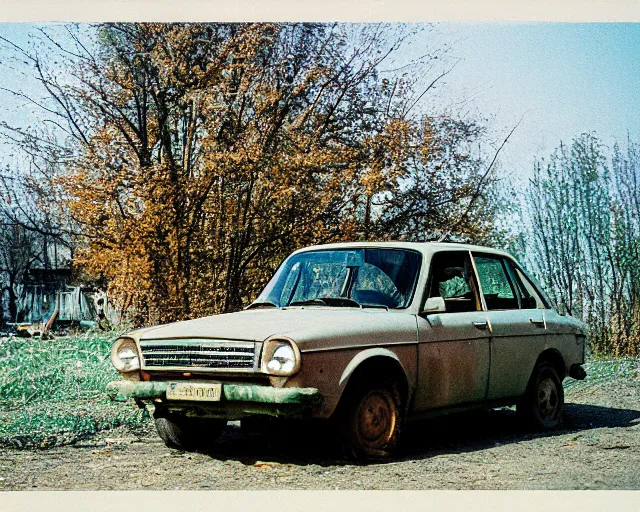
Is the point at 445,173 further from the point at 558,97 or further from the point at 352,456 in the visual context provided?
the point at 352,456

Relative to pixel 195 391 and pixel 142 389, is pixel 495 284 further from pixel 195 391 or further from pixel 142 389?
pixel 142 389

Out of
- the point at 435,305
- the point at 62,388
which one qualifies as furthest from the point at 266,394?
the point at 62,388

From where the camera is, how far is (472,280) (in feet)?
24.8

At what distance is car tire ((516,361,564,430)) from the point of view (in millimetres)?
7969

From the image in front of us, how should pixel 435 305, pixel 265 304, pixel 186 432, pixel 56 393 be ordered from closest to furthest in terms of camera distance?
pixel 435 305 < pixel 186 432 < pixel 265 304 < pixel 56 393

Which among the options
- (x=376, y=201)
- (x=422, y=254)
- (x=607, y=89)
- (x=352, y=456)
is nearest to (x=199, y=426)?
(x=352, y=456)

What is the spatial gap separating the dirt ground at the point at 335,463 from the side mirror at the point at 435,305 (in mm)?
1041

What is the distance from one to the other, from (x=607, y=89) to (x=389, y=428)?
464 cm

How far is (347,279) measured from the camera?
7070mm

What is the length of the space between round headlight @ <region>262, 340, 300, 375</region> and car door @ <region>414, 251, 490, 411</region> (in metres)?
1.15

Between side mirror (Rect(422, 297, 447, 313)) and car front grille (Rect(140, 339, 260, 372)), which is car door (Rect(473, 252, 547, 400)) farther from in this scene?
car front grille (Rect(140, 339, 260, 372))

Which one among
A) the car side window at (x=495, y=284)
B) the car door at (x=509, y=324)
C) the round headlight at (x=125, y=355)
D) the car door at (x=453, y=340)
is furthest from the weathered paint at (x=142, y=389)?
the car side window at (x=495, y=284)

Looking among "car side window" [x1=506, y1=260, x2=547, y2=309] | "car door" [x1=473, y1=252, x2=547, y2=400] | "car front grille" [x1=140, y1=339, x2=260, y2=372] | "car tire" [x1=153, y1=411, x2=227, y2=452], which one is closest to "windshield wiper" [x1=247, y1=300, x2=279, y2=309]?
"car tire" [x1=153, y1=411, x2=227, y2=452]

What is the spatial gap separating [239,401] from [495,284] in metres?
2.73
